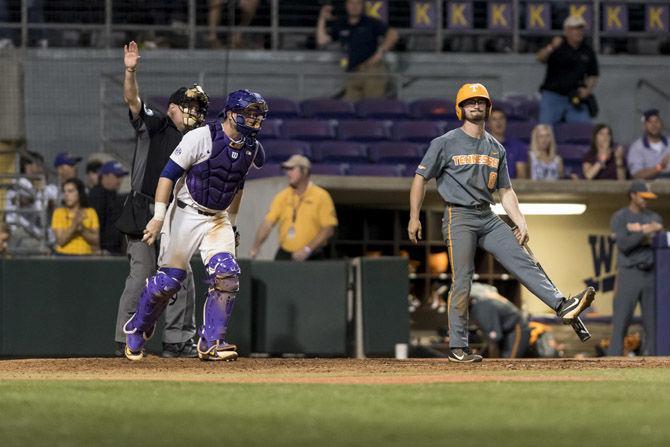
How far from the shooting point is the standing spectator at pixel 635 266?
14.2 m

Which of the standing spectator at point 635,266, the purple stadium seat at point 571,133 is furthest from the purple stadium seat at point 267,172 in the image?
the standing spectator at point 635,266

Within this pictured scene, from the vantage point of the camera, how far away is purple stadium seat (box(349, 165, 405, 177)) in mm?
17453

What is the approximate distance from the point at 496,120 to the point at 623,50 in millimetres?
6762

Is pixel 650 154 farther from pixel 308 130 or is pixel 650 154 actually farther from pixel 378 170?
pixel 308 130

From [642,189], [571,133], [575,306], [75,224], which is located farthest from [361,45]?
[575,306]

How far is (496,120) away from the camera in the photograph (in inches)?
605

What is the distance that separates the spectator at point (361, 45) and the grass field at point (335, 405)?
385 inches

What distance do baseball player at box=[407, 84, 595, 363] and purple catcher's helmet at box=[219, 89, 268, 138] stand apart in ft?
3.80

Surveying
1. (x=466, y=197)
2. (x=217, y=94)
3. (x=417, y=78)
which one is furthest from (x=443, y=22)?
(x=466, y=197)

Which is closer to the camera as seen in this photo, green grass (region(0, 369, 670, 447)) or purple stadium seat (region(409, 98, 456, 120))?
green grass (region(0, 369, 670, 447))

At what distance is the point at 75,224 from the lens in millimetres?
13945

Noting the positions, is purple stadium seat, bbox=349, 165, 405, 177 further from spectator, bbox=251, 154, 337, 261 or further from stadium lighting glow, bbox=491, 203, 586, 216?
spectator, bbox=251, 154, 337, 261

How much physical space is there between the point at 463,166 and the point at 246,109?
1533mm

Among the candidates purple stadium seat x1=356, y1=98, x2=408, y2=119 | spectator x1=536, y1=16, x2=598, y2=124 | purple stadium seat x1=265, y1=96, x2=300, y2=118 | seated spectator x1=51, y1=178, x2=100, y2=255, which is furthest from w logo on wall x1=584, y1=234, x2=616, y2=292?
seated spectator x1=51, y1=178, x2=100, y2=255
